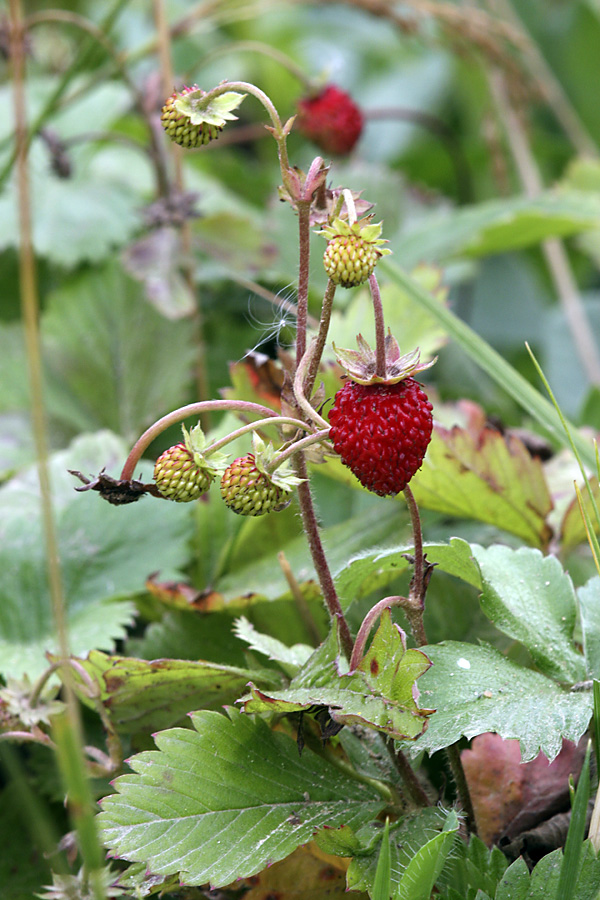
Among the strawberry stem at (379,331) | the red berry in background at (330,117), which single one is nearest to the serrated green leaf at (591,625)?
the strawberry stem at (379,331)

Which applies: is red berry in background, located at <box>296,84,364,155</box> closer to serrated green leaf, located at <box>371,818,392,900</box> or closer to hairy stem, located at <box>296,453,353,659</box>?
hairy stem, located at <box>296,453,353,659</box>

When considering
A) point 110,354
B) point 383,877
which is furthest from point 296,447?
point 110,354

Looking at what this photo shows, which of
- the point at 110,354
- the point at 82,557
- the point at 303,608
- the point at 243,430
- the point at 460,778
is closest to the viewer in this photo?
the point at 243,430

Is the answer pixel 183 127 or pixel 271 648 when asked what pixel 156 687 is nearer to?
pixel 271 648

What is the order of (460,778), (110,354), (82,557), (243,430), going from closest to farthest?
(243,430), (460,778), (82,557), (110,354)

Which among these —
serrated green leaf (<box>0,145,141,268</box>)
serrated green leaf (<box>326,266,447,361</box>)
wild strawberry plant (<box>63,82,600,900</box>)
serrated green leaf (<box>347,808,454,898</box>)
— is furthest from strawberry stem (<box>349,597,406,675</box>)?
serrated green leaf (<box>0,145,141,268</box>)

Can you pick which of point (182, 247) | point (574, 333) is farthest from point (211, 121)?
point (574, 333)
